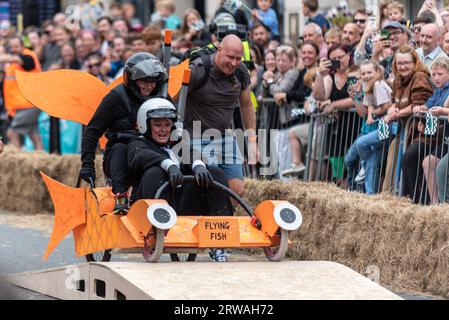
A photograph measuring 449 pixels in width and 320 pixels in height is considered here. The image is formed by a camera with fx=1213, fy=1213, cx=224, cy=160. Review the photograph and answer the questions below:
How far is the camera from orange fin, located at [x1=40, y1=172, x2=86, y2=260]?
10.7m

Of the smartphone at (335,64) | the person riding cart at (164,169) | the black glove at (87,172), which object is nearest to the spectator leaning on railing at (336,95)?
the smartphone at (335,64)

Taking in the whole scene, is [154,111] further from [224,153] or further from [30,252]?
[30,252]

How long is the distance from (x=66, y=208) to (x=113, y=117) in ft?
3.11

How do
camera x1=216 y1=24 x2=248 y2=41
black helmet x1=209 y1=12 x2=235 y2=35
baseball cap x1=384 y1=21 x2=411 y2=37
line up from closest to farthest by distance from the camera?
camera x1=216 y1=24 x2=248 y2=41, baseball cap x1=384 y1=21 x2=411 y2=37, black helmet x1=209 y1=12 x2=235 y2=35

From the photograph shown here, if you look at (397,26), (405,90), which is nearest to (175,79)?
(405,90)

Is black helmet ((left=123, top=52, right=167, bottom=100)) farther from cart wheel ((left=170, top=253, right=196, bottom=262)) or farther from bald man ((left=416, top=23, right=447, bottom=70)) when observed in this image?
bald man ((left=416, top=23, right=447, bottom=70))

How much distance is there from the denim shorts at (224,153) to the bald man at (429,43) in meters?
2.37

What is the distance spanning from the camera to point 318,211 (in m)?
11.9

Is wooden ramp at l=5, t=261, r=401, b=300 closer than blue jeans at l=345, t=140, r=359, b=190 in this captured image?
Yes

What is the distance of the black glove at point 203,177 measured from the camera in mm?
9648

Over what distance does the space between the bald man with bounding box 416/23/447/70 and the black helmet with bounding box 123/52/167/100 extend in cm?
331

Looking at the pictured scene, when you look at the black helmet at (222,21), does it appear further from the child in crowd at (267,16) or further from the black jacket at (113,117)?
the black jacket at (113,117)

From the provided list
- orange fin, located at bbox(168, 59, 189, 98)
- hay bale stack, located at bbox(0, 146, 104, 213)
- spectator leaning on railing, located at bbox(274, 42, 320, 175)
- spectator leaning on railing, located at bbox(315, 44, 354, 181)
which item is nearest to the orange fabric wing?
orange fin, located at bbox(168, 59, 189, 98)
